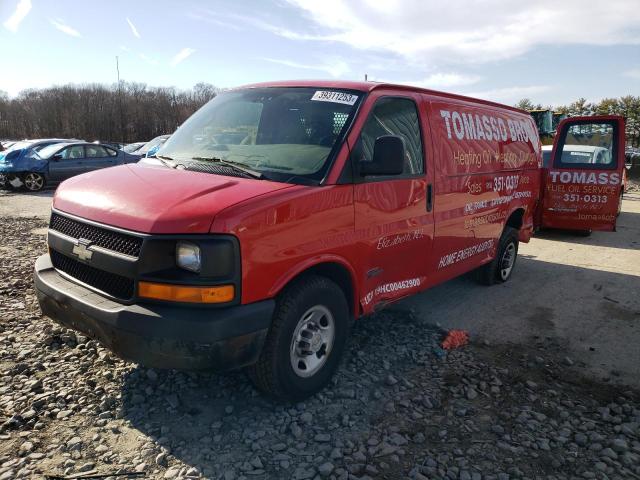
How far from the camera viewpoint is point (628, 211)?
13828 mm

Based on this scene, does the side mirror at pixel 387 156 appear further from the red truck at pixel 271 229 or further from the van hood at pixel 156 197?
the van hood at pixel 156 197

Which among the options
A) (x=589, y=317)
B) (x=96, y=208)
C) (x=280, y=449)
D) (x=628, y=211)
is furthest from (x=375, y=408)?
(x=628, y=211)

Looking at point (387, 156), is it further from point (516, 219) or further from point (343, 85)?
point (516, 219)

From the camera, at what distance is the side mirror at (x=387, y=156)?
3.33m

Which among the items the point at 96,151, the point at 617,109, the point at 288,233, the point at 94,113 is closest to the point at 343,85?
the point at 288,233

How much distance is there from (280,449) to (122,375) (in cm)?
143

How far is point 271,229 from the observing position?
112 inches

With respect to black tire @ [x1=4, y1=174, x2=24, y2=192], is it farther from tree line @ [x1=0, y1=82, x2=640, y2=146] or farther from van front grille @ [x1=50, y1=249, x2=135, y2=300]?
tree line @ [x1=0, y1=82, x2=640, y2=146]

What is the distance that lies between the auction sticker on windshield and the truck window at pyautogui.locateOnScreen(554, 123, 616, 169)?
7.23m

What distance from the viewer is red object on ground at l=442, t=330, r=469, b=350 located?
14.5 ft

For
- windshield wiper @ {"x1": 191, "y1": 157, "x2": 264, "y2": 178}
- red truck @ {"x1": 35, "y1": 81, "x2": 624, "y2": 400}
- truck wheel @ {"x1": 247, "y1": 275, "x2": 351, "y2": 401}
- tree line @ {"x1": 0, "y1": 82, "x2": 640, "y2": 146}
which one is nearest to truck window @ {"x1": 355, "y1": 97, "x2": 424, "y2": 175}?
red truck @ {"x1": 35, "y1": 81, "x2": 624, "y2": 400}

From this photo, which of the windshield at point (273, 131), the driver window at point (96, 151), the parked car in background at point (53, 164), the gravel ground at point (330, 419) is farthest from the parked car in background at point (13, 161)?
the windshield at point (273, 131)

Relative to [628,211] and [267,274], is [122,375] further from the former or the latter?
[628,211]

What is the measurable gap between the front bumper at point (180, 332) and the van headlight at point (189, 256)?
0.23m
